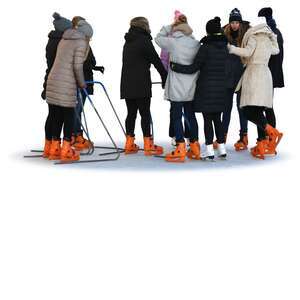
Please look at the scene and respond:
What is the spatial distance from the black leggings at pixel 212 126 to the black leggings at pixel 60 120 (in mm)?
1573

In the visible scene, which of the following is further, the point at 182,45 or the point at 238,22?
the point at 238,22

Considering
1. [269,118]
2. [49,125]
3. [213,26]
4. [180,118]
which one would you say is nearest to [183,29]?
[213,26]

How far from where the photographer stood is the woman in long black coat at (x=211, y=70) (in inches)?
337

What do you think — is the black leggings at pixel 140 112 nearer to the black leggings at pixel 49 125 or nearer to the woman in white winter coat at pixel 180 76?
the woman in white winter coat at pixel 180 76

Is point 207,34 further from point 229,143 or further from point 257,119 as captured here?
point 229,143

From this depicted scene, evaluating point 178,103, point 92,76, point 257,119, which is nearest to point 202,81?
point 178,103

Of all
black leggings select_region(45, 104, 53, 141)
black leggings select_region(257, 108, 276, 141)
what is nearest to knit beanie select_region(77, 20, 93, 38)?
black leggings select_region(45, 104, 53, 141)

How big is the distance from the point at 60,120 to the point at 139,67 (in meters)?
1.13

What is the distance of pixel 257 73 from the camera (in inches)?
357

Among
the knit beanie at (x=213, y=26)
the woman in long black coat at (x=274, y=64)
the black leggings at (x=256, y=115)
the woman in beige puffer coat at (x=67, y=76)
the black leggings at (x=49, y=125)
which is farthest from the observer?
the woman in long black coat at (x=274, y=64)

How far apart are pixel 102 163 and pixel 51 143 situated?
2.53 ft

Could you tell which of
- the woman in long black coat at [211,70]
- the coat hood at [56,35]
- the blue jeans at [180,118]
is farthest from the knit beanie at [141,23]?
the blue jeans at [180,118]

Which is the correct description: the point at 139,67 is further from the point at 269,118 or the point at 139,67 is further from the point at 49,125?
the point at 269,118

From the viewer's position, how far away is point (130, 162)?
9.09m
